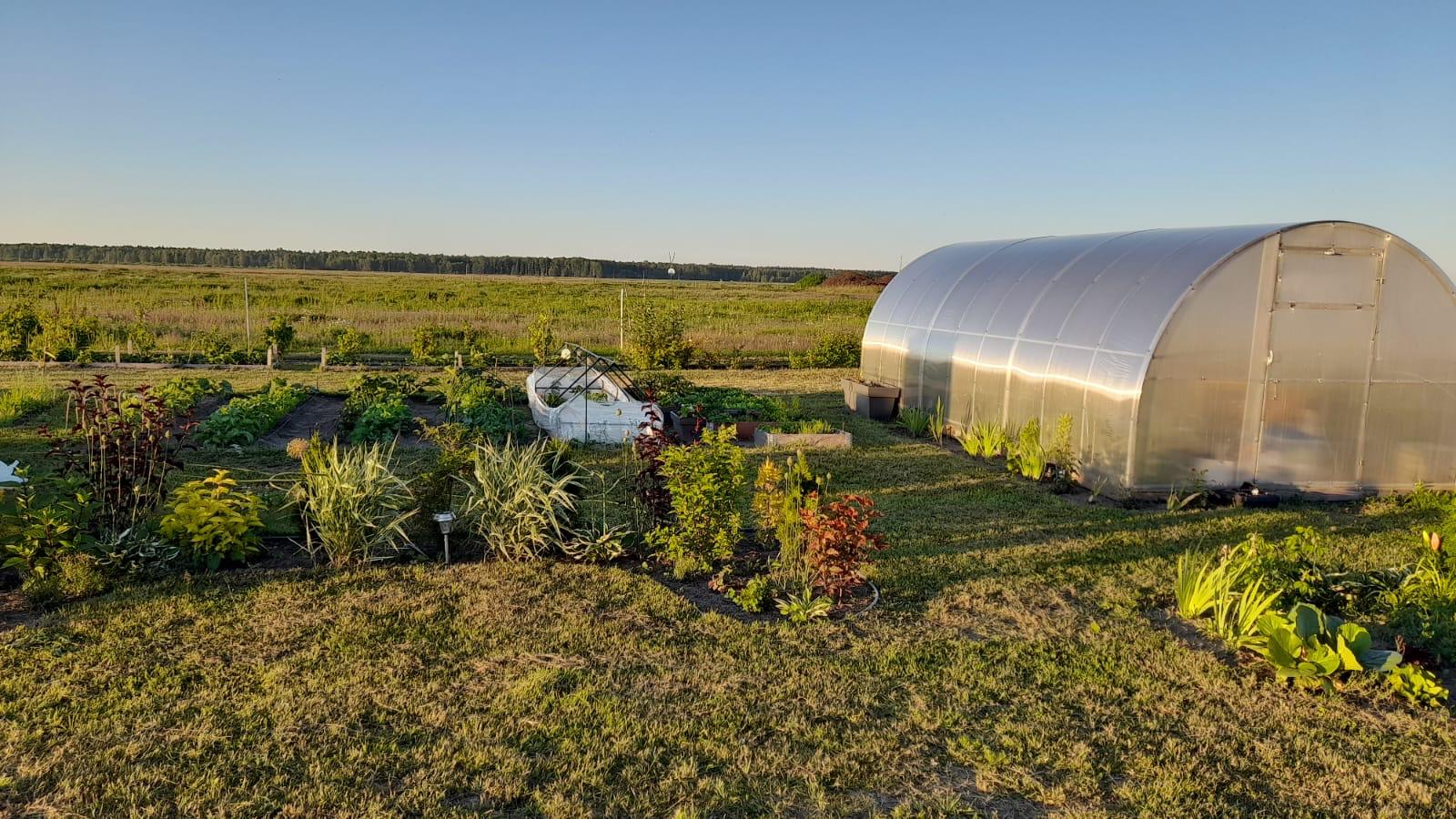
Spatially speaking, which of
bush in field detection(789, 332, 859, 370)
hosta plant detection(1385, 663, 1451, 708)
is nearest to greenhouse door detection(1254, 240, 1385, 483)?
hosta plant detection(1385, 663, 1451, 708)

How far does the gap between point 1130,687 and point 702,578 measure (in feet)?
11.3

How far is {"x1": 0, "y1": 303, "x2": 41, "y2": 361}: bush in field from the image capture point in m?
22.6

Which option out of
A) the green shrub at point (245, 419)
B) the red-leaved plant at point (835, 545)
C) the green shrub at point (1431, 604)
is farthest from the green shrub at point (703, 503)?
the green shrub at point (245, 419)

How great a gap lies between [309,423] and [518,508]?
8649 mm

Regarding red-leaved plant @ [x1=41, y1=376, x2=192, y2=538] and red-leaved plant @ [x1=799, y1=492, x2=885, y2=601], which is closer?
red-leaved plant @ [x1=799, y1=492, x2=885, y2=601]

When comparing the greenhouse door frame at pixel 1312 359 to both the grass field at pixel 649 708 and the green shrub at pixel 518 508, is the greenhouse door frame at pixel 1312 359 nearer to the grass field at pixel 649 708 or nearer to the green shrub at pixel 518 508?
the grass field at pixel 649 708

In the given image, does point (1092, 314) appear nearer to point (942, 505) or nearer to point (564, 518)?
point (942, 505)

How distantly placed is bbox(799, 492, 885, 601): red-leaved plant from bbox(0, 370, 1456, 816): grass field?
0.42 meters

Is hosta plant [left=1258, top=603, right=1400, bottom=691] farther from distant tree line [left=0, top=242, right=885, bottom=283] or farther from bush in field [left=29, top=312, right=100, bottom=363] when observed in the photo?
distant tree line [left=0, top=242, right=885, bottom=283]

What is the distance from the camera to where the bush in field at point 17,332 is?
22609mm

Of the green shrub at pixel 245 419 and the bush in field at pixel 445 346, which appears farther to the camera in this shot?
the bush in field at pixel 445 346

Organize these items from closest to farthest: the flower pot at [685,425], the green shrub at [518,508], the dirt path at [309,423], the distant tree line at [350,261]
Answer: the green shrub at [518,508]
the dirt path at [309,423]
the flower pot at [685,425]
the distant tree line at [350,261]

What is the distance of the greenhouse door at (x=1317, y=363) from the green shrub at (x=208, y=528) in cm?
1122

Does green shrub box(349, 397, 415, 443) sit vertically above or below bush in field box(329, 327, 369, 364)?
below
